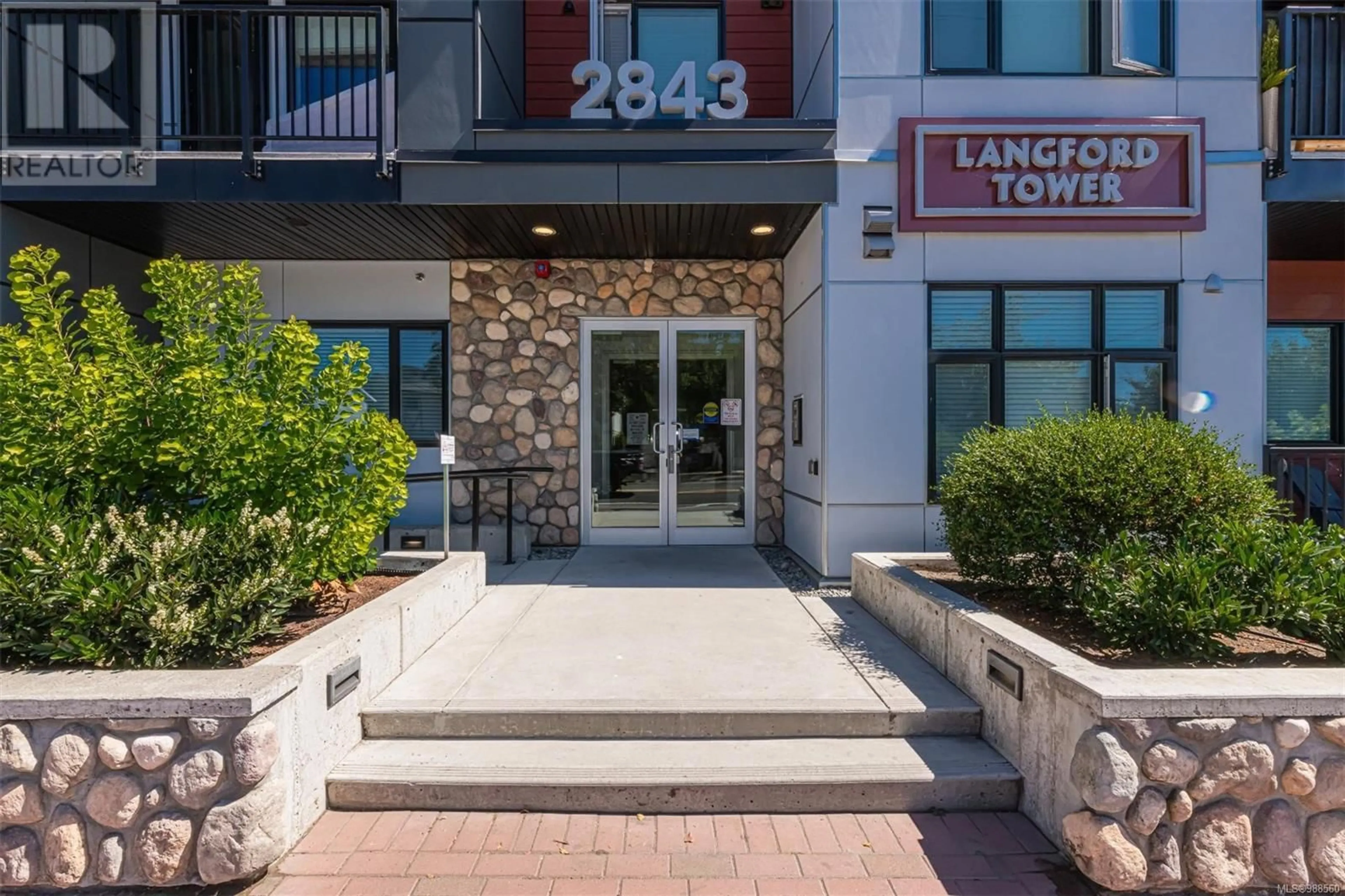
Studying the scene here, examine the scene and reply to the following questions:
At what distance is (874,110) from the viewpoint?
17.9ft

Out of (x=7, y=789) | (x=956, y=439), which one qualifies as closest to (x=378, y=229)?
(x=7, y=789)

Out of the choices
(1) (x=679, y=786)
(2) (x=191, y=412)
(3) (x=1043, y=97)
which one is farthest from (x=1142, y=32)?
(2) (x=191, y=412)

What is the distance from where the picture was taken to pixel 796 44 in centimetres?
685

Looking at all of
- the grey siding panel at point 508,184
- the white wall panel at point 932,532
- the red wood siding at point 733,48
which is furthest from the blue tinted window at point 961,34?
the white wall panel at point 932,532

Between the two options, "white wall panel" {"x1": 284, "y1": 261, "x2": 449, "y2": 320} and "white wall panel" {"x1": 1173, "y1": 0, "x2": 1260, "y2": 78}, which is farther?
"white wall panel" {"x1": 284, "y1": 261, "x2": 449, "y2": 320}

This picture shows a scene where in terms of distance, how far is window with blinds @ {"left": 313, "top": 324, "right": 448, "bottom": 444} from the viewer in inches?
286

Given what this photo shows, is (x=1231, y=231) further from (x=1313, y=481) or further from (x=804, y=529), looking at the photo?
(x=804, y=529)

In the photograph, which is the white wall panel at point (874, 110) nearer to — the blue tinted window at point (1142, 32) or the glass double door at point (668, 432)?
the blue tinted window at point (1142, 32)

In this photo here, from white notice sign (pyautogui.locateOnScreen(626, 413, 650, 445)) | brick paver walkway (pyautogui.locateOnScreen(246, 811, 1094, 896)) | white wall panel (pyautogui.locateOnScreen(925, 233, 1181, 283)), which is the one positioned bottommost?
brick paver walkway (pyautogui.locateOnScreen(246, 811, 1094, 896))

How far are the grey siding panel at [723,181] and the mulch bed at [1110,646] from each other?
11.0 ft

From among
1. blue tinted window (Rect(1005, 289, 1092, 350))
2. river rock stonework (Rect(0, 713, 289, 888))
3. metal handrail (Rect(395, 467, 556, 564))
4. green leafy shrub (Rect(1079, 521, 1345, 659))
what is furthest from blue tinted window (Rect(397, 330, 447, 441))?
green leafy shrub (Rect(1079, 521, 1345, 659))

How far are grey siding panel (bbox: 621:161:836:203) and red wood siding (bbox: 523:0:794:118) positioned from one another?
212cm

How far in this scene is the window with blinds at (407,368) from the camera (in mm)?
7258

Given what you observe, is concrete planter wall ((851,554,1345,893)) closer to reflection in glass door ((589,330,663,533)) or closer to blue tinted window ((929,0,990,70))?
blue tinted window ((929,0,990,70))
